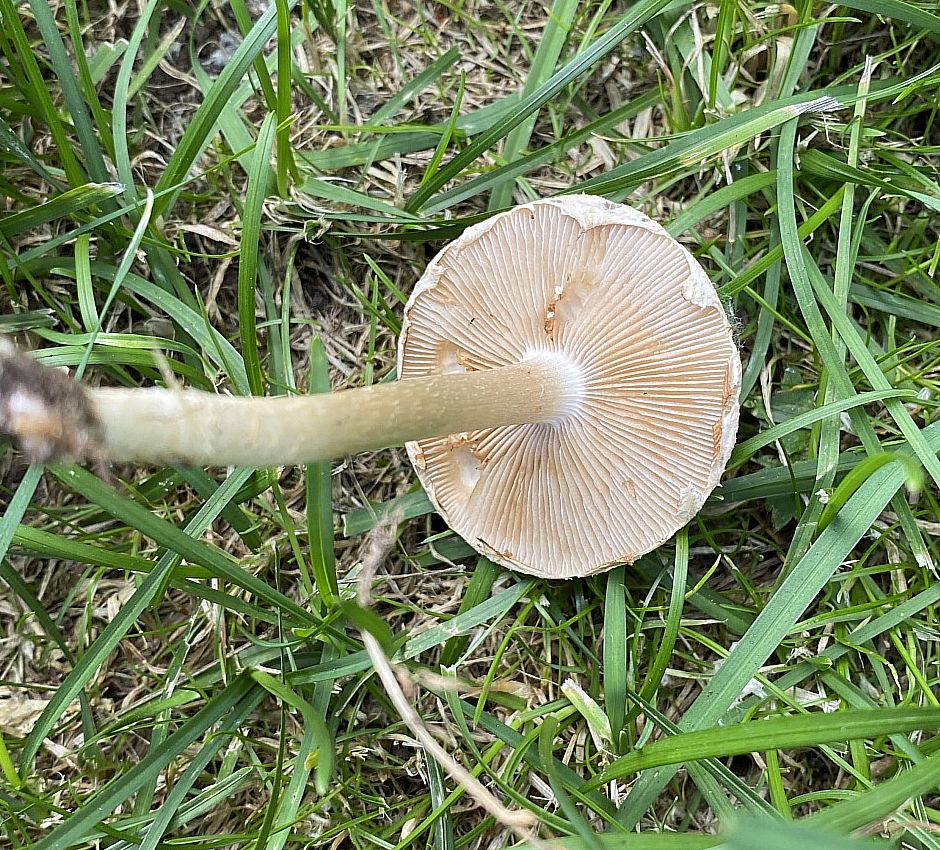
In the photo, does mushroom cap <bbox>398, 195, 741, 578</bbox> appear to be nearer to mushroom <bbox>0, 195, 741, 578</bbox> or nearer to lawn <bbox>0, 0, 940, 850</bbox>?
mushroom <bbox>0, 195, 741, 578</bbox>

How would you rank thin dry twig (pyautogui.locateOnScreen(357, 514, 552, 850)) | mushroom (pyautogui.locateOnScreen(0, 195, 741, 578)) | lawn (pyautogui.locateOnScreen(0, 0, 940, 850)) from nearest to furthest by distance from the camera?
thin dry twig (pyautogui.locateOnScreen(357, 514, 552, 850)) < mushroom (pyautogui.locateOnScreen(0, 195, 741, 578)) < lawn (pyautogui.locateOnScreen(0, 0, 940, 850))

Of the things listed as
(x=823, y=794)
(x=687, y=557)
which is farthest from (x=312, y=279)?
(x=823, y=794)

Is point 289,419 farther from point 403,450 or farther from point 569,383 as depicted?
point 403,450

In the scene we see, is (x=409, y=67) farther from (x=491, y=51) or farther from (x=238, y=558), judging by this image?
(x=238, y=558)

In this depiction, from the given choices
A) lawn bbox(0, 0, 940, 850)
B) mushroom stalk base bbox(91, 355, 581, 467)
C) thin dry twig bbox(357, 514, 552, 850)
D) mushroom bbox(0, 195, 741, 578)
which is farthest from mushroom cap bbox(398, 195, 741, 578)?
thin dry twig bbox(357, 514, 552, 850)

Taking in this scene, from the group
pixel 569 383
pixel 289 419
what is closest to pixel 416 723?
pixel 289 419

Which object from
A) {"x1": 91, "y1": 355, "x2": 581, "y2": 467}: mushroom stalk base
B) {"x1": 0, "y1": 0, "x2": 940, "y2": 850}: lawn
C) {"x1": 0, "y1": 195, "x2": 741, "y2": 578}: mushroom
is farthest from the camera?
{"x1": 0, "y1": 0, "x2": 940, "y2": 850}: lawn
